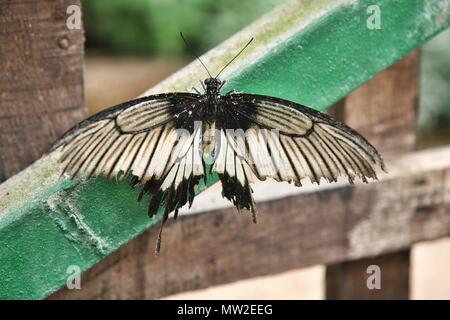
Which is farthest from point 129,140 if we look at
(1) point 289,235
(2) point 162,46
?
(2) point 162,46

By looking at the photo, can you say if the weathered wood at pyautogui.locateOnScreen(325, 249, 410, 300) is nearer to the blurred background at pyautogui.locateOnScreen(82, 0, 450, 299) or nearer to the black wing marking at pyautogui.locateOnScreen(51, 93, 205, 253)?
the black wing marking at pyautogui.locateOnScreen(51, 93, 205, 253)

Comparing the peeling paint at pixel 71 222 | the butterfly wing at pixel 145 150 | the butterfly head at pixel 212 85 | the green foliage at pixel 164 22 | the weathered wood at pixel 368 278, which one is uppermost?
the green foliage at pixel 164 22

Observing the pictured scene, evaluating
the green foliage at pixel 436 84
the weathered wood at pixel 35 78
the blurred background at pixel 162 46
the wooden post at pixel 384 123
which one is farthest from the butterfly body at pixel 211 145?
the green foliage at pixel 436 84

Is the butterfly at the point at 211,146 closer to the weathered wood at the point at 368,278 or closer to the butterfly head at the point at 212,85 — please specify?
the butterfly head at the point at 212,85

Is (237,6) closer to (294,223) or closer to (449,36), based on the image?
(449,36)

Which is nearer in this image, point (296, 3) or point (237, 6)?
point (296, 3)
